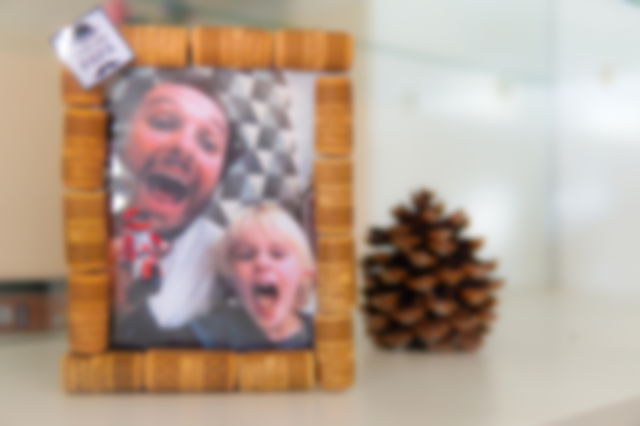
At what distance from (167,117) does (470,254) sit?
316 millimetres

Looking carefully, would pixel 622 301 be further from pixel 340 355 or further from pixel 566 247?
pixel 340 355

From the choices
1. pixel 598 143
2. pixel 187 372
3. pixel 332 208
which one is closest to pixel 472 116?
pixel 598 143

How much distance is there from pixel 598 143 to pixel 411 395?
553 millimetres

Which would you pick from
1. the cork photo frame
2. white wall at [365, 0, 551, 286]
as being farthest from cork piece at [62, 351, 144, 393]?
white wall at [365, 0, 551, 286]

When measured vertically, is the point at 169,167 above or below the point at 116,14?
below

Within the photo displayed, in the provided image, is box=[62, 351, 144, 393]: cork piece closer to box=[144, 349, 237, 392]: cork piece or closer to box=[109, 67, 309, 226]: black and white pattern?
box=[144, 349, 237, 392]: cork piece

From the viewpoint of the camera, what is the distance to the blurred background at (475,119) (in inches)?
22.9

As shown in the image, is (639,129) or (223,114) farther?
(639,129)

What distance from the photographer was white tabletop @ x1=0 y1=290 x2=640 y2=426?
36 centimetres

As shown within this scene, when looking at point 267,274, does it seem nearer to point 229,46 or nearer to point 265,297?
point 265,297

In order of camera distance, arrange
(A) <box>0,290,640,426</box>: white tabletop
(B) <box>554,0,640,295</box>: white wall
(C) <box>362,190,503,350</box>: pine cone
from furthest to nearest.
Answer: (B) <box>554,0,640,295</box>: white wall → (C) <box>362,190,503,350</box>: pine cone → (A) <box>0,290,640,426</box>: white tabletop

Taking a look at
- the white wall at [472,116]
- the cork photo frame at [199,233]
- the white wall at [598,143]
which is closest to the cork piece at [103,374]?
the cork photo frame at [199,233]

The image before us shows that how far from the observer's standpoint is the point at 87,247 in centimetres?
41

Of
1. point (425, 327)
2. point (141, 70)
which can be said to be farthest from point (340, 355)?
point (141, 70)
